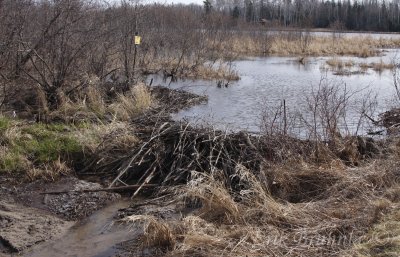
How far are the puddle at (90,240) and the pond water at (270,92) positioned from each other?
2.88 meters

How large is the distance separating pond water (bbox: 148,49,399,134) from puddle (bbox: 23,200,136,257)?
9.46 feet

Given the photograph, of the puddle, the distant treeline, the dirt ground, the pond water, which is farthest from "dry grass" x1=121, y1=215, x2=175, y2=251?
the distant treeline

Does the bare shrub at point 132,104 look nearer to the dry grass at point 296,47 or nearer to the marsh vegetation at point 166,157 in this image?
the marsh vegetation at point 166,157

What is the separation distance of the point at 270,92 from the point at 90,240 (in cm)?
1211

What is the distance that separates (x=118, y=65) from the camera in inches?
627

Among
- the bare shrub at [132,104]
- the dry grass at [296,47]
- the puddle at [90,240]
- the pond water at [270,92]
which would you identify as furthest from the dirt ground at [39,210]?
the dry grass at [296,47]

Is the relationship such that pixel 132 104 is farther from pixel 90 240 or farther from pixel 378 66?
pixel 378 66

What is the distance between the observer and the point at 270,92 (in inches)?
682

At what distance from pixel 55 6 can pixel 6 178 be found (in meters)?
4.87

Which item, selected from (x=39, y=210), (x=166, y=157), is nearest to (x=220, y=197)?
(x=166, y=157)

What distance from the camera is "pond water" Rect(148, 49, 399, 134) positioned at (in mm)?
11959

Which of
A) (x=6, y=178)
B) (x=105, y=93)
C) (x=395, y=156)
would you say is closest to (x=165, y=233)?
(x=6, y=178)

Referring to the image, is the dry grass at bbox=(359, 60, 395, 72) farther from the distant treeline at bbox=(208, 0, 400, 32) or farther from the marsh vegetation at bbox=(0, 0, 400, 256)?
the distant treeline at bbox=(208, 0, 400, 32)

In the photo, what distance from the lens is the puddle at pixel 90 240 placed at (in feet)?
18.5
